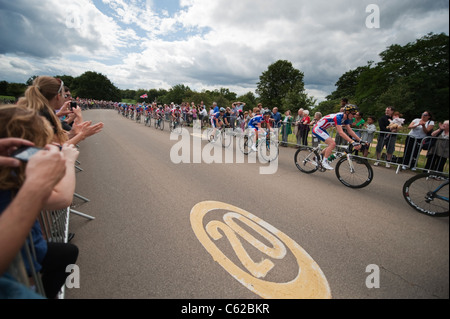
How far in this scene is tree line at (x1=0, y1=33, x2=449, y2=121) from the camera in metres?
1.05

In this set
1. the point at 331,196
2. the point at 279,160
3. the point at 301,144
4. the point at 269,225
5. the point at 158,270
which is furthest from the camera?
the point at 301,144

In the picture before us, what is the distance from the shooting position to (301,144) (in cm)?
1107

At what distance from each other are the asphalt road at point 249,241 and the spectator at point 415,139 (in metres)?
2.19

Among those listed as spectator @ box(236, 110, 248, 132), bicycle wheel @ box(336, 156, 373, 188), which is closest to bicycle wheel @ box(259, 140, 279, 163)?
bicycle wheel @ box(336, 156, 373, 188)

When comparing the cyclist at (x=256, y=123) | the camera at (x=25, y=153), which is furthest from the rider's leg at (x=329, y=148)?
the camera at (x=25, y=153)

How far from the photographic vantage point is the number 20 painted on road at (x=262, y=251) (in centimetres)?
215

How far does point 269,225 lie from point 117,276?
2205mm

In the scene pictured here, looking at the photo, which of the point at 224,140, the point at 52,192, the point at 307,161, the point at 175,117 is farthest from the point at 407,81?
the point at 175,117

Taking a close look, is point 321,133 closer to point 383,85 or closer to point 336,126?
point 336,126

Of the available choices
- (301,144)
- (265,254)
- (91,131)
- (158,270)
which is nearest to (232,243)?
(265,254)

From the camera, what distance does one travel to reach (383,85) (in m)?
29.8

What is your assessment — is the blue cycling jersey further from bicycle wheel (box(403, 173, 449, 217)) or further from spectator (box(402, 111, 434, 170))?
bicycle wheel (box(403, 173, 449, 217))

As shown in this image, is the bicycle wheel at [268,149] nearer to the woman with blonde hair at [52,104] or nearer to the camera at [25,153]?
the woman with blonde hair at [52,104]

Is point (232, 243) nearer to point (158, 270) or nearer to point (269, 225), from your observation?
point (269, 225)
